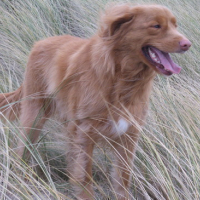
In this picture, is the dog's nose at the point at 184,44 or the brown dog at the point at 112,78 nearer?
the dog's nose at the point at 184,44

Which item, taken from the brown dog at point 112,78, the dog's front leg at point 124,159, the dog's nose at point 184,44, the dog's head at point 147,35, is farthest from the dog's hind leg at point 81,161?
the dog's nose at point 184,44

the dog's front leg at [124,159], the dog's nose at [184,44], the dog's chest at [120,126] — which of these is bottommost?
the dog's front leg at [124,159]

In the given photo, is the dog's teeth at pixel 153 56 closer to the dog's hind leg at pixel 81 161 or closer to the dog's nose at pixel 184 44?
the dog's nose at pixel 184 44

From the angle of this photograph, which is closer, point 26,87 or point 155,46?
point 155,46

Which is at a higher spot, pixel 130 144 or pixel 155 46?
pixel 155 46

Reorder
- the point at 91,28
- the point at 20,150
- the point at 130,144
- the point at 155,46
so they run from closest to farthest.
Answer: the point at 155,46 < the point at 130,144 < the point at 20,150 < the point at 91,28

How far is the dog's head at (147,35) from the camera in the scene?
7.73ft

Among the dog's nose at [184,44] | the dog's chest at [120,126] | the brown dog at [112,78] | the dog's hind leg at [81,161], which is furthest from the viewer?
the dog's hind leg at [81,161]

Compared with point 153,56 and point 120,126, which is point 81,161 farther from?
point 153,56

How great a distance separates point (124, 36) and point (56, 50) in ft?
2.87

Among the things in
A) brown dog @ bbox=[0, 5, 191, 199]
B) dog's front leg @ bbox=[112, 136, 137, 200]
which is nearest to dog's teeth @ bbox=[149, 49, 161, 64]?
brown dog @ bbox=[0, 5, 191, 199]

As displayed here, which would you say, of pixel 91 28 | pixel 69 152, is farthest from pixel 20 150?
pixel 91 28

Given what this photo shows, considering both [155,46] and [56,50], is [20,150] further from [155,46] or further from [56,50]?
[155,46]

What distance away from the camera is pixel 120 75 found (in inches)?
101
